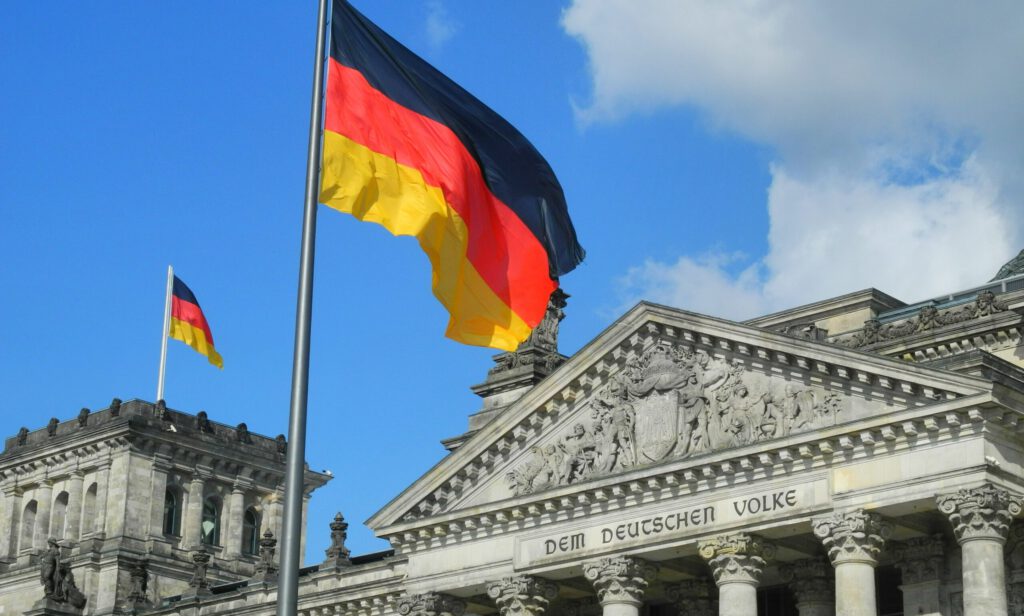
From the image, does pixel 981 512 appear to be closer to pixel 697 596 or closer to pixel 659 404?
pixel 659 404

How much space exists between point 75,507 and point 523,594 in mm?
41281

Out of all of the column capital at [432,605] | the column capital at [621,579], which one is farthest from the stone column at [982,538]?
the column capital at [432,605]

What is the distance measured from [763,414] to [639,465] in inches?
156

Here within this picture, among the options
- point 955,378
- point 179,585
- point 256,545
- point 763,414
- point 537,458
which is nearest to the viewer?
point 955,378

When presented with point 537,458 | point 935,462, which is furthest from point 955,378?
point 537,458

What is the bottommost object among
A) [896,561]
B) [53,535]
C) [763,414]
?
[896,561]

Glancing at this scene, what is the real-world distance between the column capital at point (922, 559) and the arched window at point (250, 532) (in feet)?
161

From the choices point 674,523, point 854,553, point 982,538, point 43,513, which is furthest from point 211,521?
point 982,538

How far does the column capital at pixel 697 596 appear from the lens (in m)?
50.8

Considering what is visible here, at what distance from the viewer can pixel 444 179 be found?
28.4 meters

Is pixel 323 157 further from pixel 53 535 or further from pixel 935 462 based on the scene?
pixel 53 535

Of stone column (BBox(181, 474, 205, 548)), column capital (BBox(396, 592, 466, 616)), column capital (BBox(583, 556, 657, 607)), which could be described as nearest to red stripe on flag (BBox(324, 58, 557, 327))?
column capital (BBox(583, 556, 657, 607))

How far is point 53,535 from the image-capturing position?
87.0 metres

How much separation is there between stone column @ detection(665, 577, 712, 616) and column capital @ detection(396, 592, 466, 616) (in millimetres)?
6293
